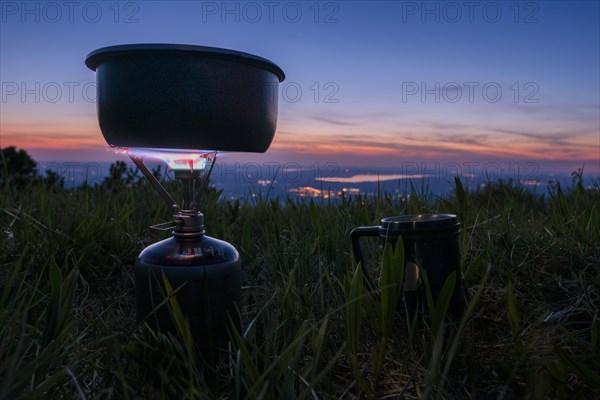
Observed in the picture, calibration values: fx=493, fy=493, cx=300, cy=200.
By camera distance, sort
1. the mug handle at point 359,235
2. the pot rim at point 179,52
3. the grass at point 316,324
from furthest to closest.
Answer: the mug handle at point 359,235
the pot rim at point 179,52
the grass at point 316,324

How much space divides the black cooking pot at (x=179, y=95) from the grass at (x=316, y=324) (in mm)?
469

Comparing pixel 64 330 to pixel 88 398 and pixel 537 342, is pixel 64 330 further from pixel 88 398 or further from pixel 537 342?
pixel 537 342

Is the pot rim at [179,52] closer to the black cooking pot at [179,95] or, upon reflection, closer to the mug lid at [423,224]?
the black cooking pot at [179,95]

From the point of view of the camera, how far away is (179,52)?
133cm

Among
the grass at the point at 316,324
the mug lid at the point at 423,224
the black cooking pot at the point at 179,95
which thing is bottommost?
the grass at the point at 316,324

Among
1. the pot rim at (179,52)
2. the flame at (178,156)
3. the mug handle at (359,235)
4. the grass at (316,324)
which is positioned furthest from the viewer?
the mug handle at (359,235)

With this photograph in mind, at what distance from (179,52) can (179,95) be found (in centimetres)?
12

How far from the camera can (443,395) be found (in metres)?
1.30

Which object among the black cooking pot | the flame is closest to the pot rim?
the black cooking pot

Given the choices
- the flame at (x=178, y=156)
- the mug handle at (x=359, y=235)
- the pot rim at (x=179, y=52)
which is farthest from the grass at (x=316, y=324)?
the pot rim at (x=179, y=52)

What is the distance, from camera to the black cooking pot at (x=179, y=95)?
1337 millimetres

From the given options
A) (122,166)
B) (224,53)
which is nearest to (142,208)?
(122,166)

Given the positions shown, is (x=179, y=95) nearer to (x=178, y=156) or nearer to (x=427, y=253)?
(x=178, y=156)

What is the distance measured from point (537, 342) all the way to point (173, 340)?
105 centimetres
